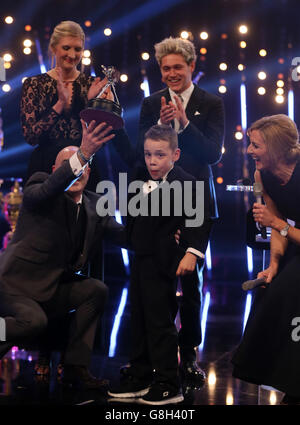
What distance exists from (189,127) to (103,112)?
458mm

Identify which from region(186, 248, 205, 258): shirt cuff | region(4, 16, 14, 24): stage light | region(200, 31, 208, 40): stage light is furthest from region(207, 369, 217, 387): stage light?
region(4, 16, 14, 24): stage light

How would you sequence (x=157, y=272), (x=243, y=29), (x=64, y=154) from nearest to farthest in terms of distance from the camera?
(x=157, y=272)
(x=64, y=154)
(x=243, y=29)

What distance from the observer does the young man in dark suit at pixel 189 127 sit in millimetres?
3260

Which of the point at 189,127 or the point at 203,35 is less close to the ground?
the point at 203,35

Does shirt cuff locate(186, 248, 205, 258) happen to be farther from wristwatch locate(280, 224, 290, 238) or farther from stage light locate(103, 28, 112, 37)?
stage light locate(103, 28, 112, 37)

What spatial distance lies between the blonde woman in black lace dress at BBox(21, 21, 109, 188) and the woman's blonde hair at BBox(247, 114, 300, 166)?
3.33 ft

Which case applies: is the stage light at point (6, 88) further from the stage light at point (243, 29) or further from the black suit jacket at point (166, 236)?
the black suit jacket at point (166, 236)

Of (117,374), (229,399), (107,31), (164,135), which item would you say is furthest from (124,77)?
(229,399)

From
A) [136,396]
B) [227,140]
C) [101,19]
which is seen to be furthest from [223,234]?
[136,396]

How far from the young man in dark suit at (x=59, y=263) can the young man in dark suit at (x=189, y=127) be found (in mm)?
417

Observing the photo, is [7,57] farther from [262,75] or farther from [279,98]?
[279,98]

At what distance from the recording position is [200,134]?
3307 mm

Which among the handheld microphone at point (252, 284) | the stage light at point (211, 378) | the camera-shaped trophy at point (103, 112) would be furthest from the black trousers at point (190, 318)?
the camera-shaped trophy at point (103, 112)
